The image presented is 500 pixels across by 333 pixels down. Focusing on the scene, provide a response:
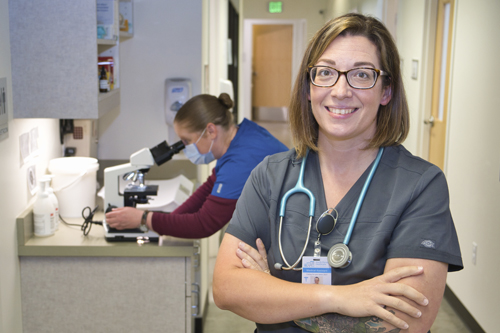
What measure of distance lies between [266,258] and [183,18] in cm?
183

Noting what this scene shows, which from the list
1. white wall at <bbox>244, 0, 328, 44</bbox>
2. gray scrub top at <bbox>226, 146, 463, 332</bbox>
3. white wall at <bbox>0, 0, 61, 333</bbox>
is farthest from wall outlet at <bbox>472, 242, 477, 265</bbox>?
white wall at <bbox>244, 0, 328, 44</bbox>

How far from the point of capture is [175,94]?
2.78 metres

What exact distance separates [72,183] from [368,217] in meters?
1.67

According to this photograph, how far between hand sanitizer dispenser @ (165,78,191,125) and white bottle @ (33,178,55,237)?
32.8 inches

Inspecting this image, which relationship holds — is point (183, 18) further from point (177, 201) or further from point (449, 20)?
point (449, 20)

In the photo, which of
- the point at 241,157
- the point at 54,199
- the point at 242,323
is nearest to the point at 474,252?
the point at 242,323

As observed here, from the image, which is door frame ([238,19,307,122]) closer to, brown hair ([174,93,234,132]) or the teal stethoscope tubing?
brown hair ([174,93,234,132])

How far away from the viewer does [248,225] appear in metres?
1.33

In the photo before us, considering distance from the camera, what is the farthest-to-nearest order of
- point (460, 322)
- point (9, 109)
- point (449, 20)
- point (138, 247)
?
1. point (449, 20)
2. point (460, 322)
3. point (138, 247)
4. point (9, 109)

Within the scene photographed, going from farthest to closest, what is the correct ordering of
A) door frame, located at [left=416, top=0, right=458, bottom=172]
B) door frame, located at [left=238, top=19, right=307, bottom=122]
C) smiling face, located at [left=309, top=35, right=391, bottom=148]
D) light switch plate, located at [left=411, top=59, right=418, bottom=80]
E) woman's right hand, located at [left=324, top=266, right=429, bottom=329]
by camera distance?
door frame, located at [left=238, top=19, right=307, bottom=122]
light switch plate, located at [left=411, top=59, right=418, bottom=80]
door frame, located at [left=416, top=0, right=458, bottom=172]
smiling face, located at [left=309, top=35, right=391, bottom=148]
woman's right hand, located at [left=324, top=266, right=429, bottom=329]

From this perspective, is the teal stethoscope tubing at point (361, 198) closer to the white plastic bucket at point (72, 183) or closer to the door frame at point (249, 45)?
the white plastic bucket at point (72, 183)

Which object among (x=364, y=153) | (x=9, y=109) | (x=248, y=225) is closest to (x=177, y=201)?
(x=9, y=109)

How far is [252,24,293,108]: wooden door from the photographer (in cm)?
1098

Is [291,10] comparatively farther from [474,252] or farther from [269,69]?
[474,252]
